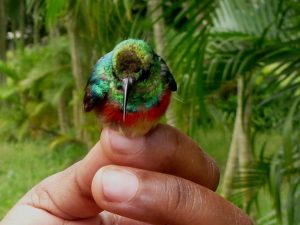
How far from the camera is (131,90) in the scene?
1092mm

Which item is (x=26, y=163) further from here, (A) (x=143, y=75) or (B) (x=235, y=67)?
(A) (x=143, y=75)

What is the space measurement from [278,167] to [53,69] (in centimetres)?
643

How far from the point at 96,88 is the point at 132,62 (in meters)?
0.09

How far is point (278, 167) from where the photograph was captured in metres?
2.03

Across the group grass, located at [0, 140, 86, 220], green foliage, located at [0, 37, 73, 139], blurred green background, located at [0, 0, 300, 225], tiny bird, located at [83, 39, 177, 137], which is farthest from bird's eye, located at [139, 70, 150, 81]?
green foliage, located at [0, 37, 73, 139]

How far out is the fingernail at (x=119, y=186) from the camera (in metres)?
1.05

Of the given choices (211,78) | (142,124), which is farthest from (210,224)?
(211,78)

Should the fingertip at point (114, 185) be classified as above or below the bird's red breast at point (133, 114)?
below

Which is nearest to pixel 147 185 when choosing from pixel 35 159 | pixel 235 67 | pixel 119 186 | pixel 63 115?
pixel 119 186

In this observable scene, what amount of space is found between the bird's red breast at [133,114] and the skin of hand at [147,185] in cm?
3

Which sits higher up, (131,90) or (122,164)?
(131,90)

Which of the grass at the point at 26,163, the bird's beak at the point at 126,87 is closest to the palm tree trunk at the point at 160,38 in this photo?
the bird's beak at the point at 126,87

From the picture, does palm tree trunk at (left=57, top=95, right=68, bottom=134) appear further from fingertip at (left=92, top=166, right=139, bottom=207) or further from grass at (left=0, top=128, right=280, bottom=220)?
fingertip at (left=92, top=166, right=139, bottom=207)

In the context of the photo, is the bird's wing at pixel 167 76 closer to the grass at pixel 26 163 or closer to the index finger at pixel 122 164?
the index finger at pixel 122 164
